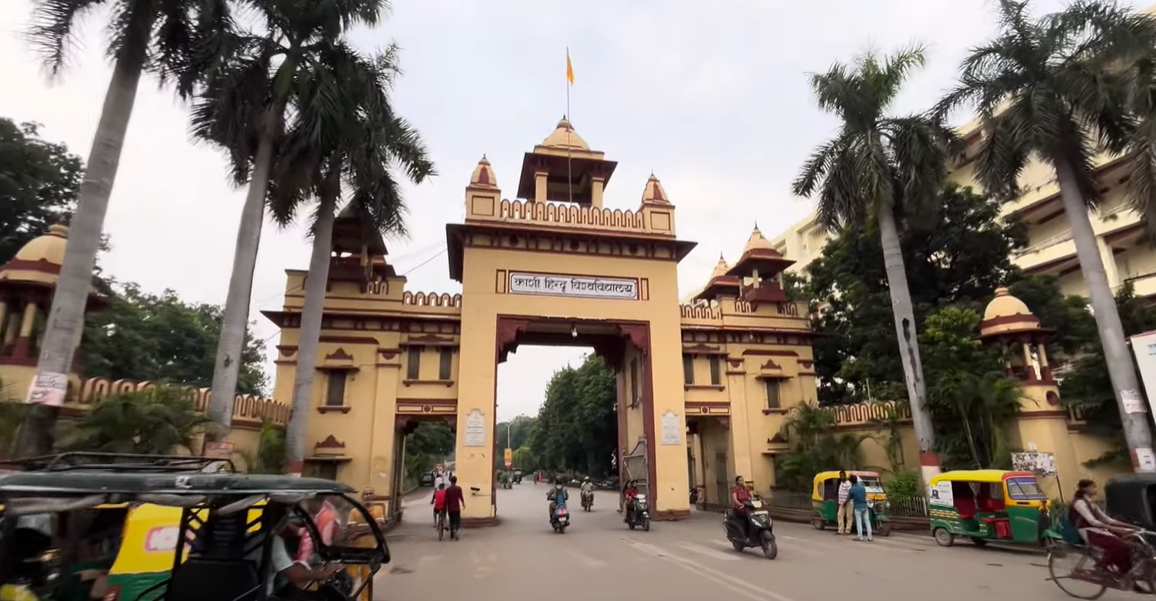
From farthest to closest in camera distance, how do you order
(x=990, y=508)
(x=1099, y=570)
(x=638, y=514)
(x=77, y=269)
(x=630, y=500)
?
1. (x=630, y=500)
2. (x=638, y=514)
3. (x=990, y=508)
4. (x=77, y=269)
5. (x=1099, y=570)

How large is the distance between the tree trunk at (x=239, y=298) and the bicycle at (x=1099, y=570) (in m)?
12.5

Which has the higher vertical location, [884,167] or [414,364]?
[884,167]

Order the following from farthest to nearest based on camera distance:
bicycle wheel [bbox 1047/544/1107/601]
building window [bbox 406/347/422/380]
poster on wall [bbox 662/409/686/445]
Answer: poster on wall [bbox 662/409/686/445] → building window [bbox 406/347/422/380] → bicycle wheel [bbox 1047/544/1107/601]

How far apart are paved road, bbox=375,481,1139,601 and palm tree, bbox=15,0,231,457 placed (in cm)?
514

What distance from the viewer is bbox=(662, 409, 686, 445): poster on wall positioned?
62.0 ft

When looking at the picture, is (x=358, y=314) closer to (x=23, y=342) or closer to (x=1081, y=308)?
(x=23, y=342)

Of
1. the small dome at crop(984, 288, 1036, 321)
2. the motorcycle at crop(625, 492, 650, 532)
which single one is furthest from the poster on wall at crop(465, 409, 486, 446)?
the small dome at crop(984, 288, 1036, 321)

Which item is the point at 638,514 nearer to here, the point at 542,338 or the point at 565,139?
the point at 542,338

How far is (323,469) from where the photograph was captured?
56.3 feet

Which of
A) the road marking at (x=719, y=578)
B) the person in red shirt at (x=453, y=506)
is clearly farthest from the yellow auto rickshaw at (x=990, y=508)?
the person in red shirt at (x=453, y=506)

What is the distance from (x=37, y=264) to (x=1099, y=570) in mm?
16514

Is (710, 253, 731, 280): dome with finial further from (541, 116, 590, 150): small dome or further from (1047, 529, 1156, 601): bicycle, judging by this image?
(1047, 529, 1156, 601): bicycle

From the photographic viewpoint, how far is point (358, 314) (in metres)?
18.4

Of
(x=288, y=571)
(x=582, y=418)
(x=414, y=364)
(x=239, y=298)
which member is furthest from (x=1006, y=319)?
(x=582, y=418)
